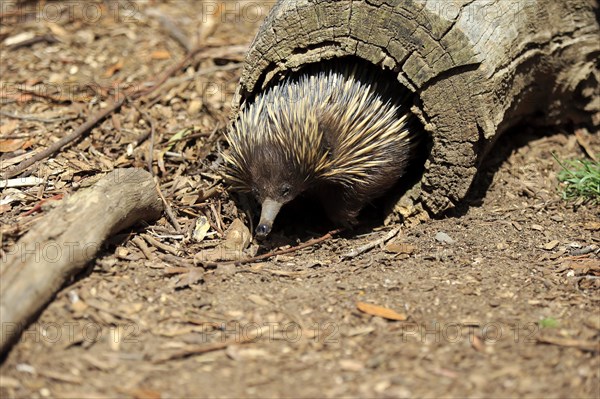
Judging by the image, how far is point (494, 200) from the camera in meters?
5.08

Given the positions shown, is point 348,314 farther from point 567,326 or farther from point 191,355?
point 567,326

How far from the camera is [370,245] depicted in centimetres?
467

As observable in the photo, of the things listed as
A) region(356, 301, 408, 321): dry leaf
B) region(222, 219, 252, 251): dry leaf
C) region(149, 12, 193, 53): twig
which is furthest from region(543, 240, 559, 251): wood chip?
region(149, 12, 193, 53): twig

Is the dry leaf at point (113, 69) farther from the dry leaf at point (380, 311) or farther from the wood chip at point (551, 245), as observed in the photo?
the wood chip at point (551, 245)

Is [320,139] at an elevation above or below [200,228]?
above

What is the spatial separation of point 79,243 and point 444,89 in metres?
2.34

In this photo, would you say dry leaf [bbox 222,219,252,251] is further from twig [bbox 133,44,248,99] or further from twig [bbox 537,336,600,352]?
twig [bbox 537,336,600,352]

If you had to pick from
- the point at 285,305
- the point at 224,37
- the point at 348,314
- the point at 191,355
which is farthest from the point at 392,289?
the point at 224,37

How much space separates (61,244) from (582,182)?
136 inches

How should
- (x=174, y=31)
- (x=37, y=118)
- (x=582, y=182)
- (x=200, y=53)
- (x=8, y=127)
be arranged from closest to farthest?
1. (x=582, y=182)
2. (x=8, y=127)
3. (x=37, y=118)
4. (x=200, y=53)
5. (x=174, y=31)

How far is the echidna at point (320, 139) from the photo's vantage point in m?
4.46

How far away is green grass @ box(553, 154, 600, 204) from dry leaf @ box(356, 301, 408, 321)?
1971 millimetres

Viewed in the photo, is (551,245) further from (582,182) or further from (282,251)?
(282,251)

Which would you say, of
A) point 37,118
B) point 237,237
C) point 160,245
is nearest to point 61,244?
point 160,245
